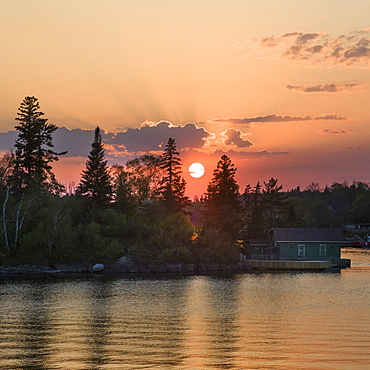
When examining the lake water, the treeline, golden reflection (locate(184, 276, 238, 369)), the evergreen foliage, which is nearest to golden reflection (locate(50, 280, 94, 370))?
the lake water

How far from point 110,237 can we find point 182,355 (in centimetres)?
6097

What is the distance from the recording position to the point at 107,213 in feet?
300

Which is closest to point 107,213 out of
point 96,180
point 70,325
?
point 96,180

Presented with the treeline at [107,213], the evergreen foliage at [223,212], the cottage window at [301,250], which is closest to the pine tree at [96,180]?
the treeline at [107,213]

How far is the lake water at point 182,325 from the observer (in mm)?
27391

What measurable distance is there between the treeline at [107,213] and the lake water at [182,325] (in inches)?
615

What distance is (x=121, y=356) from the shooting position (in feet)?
91.8

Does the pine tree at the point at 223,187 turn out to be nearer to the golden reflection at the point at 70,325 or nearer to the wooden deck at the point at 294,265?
the wooden deck at the point at 294,265

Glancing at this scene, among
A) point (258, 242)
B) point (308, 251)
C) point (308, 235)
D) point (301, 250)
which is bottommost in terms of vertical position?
point (308, 251)

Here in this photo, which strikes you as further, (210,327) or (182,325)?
(182,325)

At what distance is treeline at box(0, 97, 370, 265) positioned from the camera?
3196 inches

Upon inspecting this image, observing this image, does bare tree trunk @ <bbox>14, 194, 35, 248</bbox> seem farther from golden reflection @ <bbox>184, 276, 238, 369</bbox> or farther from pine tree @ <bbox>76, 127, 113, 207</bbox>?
golden reflection @ <bbox>184, 276, 238, 369</bbox>

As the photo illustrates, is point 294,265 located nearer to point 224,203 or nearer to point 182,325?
point 224,203

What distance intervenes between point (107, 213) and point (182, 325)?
181 feet
